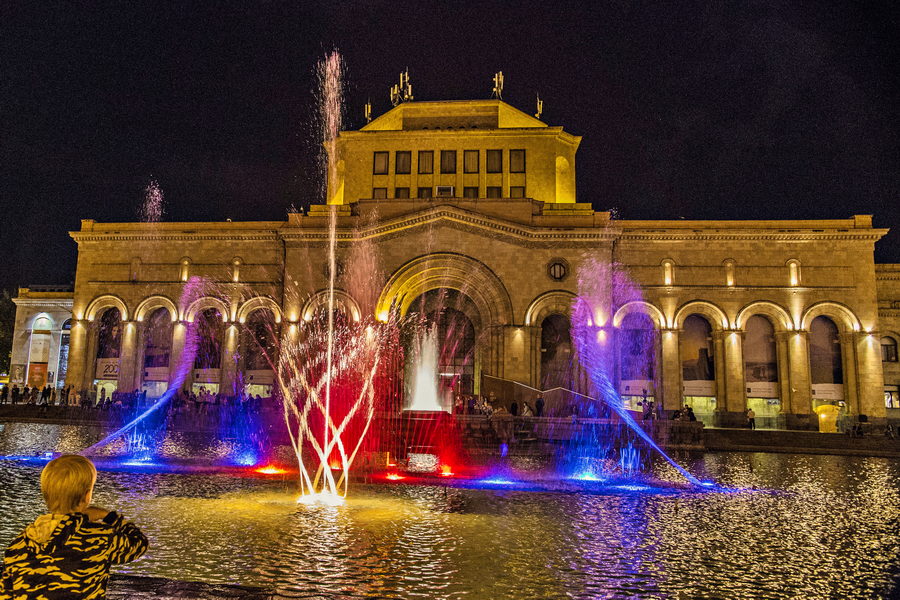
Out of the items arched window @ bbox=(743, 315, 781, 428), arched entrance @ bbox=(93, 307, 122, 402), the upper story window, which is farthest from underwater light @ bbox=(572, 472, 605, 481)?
arched entrance @ bbox=(93, 307, 122, 402)

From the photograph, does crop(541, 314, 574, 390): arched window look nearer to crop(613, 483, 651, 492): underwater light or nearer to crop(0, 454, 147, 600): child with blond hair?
crop(613, 483, 651, 492): underwater light

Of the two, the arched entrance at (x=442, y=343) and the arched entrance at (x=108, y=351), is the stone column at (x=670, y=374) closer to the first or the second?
the arched entrance at (x=442, y=343)

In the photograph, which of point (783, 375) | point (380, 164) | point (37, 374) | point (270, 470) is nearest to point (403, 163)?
point (380, 164)

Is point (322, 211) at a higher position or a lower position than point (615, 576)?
higher

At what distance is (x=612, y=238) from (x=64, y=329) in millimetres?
39832

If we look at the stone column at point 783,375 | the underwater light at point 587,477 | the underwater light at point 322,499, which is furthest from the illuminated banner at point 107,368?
the stone column at point 783,375

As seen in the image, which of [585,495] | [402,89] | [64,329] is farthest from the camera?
[64,329]

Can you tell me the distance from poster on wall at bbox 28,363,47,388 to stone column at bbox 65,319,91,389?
8.90m

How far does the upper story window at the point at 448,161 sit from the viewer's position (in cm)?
4178

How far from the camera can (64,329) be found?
4825cm

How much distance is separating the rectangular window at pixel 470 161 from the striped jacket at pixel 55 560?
3954 cm

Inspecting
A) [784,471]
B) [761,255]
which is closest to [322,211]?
[761,255]

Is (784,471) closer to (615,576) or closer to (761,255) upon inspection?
(615,576)

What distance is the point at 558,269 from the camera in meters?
35.6
